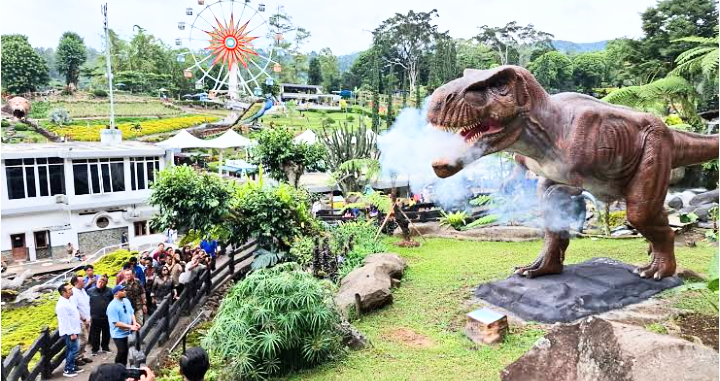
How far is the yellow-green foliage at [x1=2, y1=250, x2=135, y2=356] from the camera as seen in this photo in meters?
9.37

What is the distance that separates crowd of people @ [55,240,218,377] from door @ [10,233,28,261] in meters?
9.98

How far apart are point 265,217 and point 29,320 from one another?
6.29m

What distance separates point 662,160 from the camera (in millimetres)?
5449

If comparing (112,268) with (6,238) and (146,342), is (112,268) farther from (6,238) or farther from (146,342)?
(146,342)

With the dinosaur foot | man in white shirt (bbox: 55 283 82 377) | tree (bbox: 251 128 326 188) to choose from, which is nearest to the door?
tree (bbox: 251 128 326 188)

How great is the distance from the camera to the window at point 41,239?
15.7m

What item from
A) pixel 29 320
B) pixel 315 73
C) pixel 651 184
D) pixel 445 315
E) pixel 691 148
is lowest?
pixel 29 320

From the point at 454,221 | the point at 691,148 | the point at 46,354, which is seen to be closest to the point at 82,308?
the point at 46,354

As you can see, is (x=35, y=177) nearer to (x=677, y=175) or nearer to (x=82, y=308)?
(x=82, y=308)

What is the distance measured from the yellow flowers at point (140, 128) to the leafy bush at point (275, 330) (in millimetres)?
31827

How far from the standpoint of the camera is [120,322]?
558cm

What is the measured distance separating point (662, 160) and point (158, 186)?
6545mm

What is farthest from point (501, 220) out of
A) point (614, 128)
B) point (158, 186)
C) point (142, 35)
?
point (142, 35)

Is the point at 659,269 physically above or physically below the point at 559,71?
below
